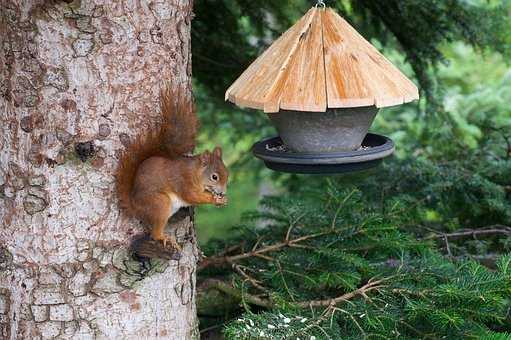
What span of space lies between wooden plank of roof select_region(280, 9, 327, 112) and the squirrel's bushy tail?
251mm

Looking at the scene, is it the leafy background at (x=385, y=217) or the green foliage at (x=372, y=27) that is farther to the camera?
the green foliage at (x=372, y=27)

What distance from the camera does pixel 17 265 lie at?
6.29 ft

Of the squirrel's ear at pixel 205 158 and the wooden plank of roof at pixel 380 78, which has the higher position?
the wooden plank of roof at pixel 380 78

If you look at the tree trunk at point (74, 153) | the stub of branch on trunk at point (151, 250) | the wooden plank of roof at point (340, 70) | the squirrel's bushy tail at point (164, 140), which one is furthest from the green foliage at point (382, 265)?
the wooden plank of roof at point (340, 70)

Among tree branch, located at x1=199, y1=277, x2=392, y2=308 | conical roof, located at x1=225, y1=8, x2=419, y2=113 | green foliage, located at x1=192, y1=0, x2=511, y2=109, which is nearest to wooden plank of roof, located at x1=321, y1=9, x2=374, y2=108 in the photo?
conical roof, located at x1=225, y1=8, x2=419, y2=113

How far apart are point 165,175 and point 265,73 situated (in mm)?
362

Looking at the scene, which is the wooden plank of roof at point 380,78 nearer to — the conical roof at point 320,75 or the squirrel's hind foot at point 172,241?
the conical roof at point 320,75

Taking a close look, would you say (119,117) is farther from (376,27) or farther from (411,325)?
(376,27)

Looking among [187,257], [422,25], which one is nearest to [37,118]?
[187,257]

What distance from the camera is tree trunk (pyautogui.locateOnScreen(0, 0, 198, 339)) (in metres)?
1.84

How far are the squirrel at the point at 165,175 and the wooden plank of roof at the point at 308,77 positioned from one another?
230mm

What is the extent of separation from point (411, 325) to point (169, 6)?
3.41ft

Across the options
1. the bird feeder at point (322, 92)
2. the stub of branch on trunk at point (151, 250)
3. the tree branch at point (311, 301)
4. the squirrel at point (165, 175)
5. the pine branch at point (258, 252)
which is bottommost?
the tree branch at point (311, 301)

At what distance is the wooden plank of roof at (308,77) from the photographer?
185 centimetres
